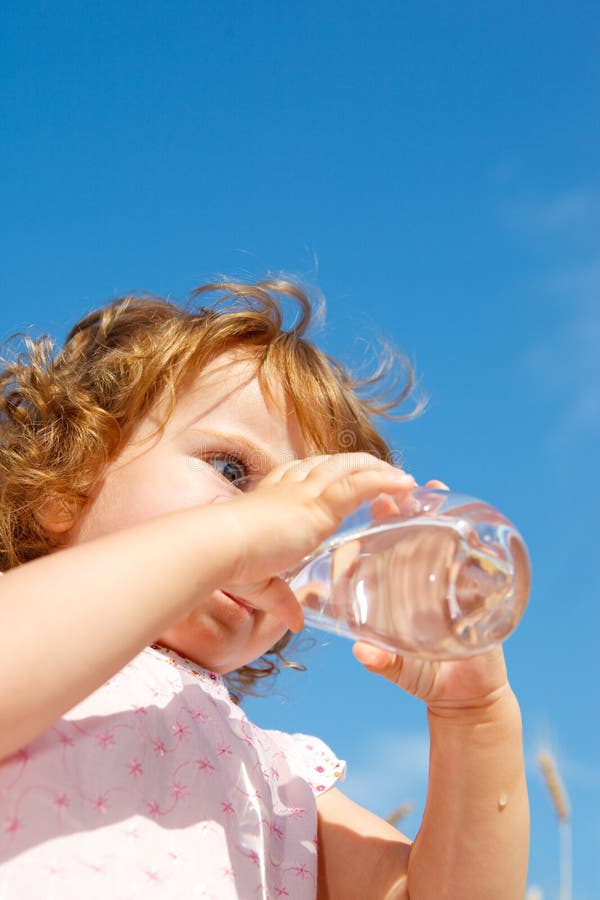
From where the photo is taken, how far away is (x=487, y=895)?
220cm

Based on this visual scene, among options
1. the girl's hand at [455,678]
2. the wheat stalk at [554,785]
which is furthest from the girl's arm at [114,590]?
the wheat stalk at [554,785]

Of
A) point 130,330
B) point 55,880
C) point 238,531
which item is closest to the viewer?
point 238,531

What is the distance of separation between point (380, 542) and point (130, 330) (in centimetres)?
149

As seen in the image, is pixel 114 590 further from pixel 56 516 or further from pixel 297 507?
pixel 56 516

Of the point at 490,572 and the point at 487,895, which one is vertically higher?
the point at 490,572

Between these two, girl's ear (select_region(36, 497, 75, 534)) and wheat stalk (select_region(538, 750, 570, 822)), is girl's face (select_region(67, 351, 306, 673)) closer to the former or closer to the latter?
girl's ear (select_region(36, 497, 75, 534))

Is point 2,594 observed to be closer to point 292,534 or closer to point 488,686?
point 292,534

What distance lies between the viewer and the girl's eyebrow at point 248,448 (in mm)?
2535

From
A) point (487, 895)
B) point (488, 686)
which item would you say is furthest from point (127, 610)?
point (487, 895)

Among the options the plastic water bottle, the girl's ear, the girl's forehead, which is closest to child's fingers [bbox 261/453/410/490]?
the plastic water bottle

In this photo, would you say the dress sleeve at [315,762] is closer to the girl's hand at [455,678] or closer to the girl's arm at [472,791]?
the girl's arm at [472,791]

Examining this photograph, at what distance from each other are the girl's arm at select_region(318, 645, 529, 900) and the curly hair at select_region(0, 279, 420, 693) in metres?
0.80

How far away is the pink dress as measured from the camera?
1.82m

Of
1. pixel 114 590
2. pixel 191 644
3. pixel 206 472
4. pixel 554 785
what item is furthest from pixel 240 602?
pixel 554 785
